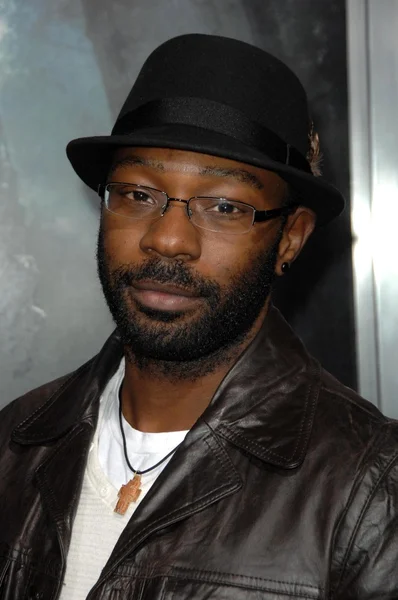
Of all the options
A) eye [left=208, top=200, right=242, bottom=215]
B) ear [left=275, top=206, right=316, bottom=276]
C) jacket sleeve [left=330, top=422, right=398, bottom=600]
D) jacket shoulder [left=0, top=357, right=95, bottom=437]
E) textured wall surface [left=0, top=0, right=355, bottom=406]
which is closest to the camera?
jacket sleeve [left=330, top=422, right=398, bottom=600]

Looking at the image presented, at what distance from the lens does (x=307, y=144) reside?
173cm

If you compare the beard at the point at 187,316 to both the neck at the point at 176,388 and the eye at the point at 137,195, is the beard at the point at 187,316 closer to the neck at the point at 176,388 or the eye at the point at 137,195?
the neck at the point at 176,388

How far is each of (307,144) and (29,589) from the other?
92cm

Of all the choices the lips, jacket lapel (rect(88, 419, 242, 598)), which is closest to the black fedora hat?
the lips

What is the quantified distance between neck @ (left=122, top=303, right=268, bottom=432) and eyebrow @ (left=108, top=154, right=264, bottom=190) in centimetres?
26

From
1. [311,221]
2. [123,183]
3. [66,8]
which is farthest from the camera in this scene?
[66,8]

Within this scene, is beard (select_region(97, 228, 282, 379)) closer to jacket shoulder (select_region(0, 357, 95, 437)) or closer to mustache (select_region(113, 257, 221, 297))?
mustache (select_region(113, 257, 221, 297))

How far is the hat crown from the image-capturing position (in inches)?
64.4

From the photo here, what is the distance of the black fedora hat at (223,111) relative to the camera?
1.59 meters

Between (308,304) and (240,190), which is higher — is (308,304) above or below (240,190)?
below

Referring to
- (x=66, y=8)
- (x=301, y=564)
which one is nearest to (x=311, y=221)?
(x=301, y=564)

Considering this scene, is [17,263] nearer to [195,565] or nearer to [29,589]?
[29,589]

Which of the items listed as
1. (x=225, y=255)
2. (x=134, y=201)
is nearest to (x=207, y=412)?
(x=225, y=255)

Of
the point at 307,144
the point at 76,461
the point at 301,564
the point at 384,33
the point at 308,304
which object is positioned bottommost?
the point at 301,564
